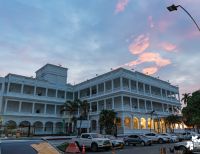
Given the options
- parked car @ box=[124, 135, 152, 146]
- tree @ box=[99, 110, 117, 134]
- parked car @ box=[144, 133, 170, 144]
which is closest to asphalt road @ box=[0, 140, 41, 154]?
parked car @ box=[124, 135, 152, 146]

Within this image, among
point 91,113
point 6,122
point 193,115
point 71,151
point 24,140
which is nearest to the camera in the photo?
point 24,140

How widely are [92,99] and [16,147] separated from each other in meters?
55.2

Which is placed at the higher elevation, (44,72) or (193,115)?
(44,72)

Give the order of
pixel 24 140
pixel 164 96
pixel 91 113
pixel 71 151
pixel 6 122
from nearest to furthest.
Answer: pixel 24 140
pixel 71 151
pixel 6 122
pixel 91 113
pixel 164 96

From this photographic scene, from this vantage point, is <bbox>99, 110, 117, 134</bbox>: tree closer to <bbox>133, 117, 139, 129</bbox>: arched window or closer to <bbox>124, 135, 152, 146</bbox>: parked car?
<bbox>133, 117, 139, 129</bbox>: arched window

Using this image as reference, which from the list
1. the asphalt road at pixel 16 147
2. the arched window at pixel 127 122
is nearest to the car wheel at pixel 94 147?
the asphalt road at pixel 16 147

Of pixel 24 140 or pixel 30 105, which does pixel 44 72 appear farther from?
pixel 24 140

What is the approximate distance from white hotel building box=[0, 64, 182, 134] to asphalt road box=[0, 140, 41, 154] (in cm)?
4461

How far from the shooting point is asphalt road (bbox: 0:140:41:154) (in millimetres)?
4766

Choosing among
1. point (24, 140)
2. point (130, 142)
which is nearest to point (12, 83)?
point (130, 142)

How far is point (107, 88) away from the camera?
61.3 m

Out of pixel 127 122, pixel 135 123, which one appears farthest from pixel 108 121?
pixel 135 123

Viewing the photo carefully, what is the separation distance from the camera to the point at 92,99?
59.9 meters

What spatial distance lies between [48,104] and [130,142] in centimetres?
3569
